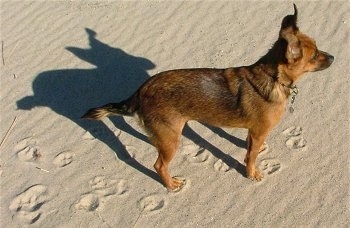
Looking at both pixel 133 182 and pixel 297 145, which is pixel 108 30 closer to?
pixel 133 182

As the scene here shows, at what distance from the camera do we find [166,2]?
764 centimetres

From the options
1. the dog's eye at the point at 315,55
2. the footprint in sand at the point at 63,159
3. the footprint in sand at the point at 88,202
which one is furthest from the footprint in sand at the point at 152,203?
the dog's eye at the point at 315,55

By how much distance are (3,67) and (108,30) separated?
5.61ft

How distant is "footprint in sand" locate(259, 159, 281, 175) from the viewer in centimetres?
509

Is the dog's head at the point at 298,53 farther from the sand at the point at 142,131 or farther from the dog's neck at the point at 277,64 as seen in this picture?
the sand at the point at 142,131

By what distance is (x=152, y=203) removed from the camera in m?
4.90

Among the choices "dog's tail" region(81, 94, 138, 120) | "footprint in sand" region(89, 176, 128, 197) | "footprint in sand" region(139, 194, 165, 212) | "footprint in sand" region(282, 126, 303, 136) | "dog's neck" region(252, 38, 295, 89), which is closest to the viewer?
"dog's neck" region(252, 38, 295, 89)

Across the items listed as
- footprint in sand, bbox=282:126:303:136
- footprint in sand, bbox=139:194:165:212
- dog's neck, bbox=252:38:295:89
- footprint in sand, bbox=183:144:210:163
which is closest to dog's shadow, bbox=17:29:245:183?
footprint in sand, bbox=183:144:210:163

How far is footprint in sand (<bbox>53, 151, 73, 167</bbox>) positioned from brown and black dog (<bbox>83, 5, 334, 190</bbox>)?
3.90ft

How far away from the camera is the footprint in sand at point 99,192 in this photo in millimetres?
4902

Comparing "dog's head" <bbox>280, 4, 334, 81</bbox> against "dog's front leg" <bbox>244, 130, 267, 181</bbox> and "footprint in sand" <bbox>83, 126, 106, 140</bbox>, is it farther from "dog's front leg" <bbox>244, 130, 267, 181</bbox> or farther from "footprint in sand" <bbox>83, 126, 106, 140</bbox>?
"footprint in sand" <bbox>83, 126, 106, 140</bbox>

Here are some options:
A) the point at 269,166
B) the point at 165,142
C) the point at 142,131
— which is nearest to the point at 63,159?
the point at 142,131

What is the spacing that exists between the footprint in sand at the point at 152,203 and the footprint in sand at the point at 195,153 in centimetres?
64

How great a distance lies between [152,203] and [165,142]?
78 cm
